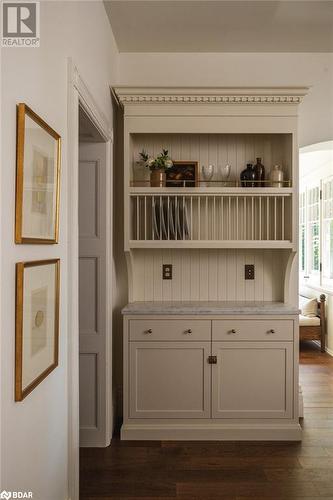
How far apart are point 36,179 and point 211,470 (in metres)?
2.12

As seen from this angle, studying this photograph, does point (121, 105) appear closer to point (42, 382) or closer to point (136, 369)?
point (136, 369)

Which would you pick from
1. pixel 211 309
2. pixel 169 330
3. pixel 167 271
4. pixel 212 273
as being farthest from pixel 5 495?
pixel 212 273

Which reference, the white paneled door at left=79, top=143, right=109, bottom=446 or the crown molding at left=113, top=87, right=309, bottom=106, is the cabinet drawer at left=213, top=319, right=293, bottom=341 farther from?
the crown molding at left=113, top=87, right=309, bottom=106

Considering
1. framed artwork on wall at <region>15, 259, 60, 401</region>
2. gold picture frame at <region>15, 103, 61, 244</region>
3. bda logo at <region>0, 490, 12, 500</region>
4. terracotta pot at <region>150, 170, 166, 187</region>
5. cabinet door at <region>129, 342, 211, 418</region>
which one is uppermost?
terracotta pot at <region>150, 170, 166, 187</region>

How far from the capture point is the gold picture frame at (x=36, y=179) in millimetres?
1286

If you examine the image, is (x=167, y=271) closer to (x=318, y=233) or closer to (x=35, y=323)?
(x=35, y=323)

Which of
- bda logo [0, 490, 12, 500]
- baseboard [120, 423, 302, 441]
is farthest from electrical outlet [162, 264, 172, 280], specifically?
bda logo [0, 490, 12, 500]

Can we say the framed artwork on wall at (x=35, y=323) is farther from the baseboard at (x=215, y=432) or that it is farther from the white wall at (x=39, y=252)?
the baseboard at (x=215, y=432)

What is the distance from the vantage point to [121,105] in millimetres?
3348

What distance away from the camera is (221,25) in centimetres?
303

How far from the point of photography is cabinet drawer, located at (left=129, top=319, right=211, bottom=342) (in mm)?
3051

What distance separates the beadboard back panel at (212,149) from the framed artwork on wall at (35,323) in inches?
77.3
